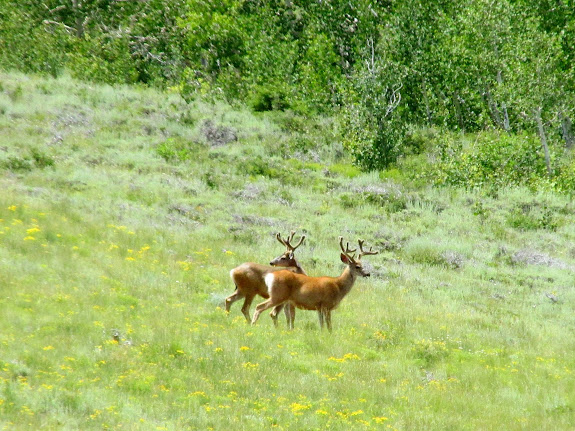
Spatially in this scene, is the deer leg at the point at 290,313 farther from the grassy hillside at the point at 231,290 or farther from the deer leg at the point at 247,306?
the deer leg at the point at 247,306

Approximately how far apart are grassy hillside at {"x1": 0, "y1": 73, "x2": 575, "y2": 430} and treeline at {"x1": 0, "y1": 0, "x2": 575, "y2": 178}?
6570mm

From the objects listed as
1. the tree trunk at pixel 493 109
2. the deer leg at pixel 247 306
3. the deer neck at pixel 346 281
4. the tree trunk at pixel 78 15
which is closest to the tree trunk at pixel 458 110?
the tree trunk at pixel 493 109

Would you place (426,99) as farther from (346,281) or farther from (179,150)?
(346,281)

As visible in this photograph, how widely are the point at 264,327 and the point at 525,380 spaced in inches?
172

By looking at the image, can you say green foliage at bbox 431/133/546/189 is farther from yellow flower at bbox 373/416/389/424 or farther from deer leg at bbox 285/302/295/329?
yellow flower at bbox 373/416/389/424

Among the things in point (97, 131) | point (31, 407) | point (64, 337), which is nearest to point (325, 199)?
point (97, 131)

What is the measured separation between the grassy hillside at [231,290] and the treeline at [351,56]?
6.57 meters

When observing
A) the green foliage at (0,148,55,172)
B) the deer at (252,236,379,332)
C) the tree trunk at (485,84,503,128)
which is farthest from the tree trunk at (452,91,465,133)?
the deer at (252,236,379,332)

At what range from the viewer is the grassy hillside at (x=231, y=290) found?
9844 millimetres

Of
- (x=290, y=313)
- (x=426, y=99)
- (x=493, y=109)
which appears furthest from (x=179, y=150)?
(x=493, y=109)

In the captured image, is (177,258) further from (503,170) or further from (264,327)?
(503,170)

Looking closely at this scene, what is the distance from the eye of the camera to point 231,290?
15523 millimetres

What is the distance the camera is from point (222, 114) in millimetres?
37625

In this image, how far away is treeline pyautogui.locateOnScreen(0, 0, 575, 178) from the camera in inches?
1463
